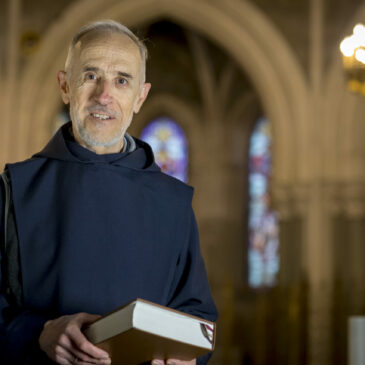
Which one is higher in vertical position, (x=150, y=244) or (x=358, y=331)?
(x=150, y=244)

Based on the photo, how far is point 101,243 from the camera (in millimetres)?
1644

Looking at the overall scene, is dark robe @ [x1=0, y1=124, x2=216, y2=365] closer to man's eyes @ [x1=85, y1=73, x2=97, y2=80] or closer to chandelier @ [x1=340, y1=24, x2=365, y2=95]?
man's eyes @ [x1=85, y1=73, x2=97, y2=80]

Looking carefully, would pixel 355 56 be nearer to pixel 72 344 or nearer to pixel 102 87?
pixel 102 87

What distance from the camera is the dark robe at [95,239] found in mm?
1604

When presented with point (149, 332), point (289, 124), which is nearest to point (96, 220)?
point (149, 332)

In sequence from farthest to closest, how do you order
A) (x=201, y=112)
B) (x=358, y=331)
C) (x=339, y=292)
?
(x=201, y=112)
(x=339, y=292)
(x=358, y=331)

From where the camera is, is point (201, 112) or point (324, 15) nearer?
point (324, 15)

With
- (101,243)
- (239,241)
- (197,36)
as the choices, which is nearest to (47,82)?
(197,36)

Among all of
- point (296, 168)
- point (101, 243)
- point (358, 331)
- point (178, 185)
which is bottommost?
point (358, 331)

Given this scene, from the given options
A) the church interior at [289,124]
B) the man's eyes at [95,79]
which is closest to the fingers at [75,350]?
the man's eyes at [95,79]

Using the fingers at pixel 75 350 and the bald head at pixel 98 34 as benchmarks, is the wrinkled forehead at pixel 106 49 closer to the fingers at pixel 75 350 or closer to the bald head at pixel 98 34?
the bald head at pixel 98 34

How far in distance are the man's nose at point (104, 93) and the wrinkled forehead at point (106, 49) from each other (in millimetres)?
50

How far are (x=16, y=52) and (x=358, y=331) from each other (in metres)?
9.87

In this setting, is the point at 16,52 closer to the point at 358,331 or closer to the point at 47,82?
the point at 47,82
